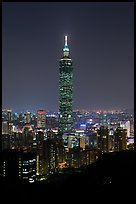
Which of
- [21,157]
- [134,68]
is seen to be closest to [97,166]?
[134,68]

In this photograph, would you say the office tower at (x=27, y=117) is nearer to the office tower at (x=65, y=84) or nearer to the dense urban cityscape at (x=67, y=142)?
the dense urban cityscape at (x=67, y=142)

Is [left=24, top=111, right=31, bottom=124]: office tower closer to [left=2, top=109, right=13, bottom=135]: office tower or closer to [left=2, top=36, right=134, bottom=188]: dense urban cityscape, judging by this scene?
[left=2, top=36, right=134, bottom=188]: dense urban cityscape

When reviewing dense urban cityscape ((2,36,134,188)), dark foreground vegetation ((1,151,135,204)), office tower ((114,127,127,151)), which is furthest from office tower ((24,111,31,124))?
dark foreground vegetation ((1,151,135,204))

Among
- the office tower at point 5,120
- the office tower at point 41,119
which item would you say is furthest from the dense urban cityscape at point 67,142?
the office tower at point 5,120

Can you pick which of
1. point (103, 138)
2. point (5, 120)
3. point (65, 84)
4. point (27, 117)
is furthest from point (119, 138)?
point (65, 84)

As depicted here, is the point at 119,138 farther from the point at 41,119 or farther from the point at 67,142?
the point at 41,119

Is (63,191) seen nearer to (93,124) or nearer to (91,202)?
(91,202)

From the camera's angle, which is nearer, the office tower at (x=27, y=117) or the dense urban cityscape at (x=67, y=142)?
the dense urban cityscape at (x=67, y=142)

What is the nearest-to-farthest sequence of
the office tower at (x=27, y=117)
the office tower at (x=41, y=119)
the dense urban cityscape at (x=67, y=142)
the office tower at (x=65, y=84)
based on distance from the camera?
the dense urban cityscape at (x=67, y=142) → the office tower at (x=27, y=117) → the office tower at (x=41, y=119) → the office tower at (x=65, y=84)

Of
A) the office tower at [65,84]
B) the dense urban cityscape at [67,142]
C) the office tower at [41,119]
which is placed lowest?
the dense urban cityscape at [67,142]
